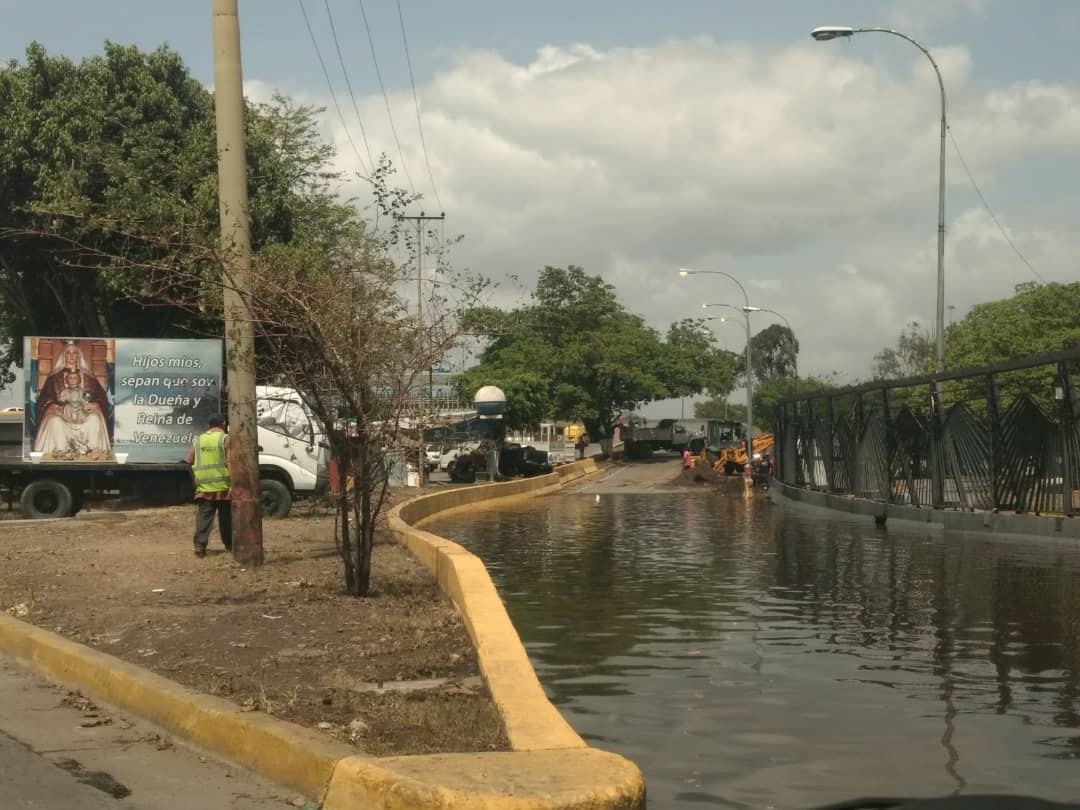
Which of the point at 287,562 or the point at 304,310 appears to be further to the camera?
the point at 287,562

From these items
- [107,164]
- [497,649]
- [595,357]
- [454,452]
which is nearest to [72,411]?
[107,164]

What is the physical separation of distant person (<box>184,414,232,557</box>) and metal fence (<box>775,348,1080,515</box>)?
917 cm

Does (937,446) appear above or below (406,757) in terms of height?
above

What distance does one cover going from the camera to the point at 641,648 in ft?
30.9

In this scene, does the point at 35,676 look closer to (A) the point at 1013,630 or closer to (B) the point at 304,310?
(B) the point at 304,310

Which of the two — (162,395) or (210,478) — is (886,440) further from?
(162,395)

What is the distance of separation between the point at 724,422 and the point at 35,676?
60.9 meters

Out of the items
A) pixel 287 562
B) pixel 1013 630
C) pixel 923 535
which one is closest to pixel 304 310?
pixel 287 562

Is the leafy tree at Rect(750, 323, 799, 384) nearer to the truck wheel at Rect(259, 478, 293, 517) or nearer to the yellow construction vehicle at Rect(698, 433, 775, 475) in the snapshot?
the yellow construction vehicle at Rect(698, 433, 775, 475)

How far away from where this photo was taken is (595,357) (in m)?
85.4

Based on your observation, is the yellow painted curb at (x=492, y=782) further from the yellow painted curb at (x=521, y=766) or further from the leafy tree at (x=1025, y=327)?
the leafy tree at (x=1025, y=327)

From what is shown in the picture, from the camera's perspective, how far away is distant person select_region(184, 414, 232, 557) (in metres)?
15.2

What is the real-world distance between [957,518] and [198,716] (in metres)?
15.1

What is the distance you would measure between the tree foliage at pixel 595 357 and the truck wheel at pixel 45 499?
52805mm
